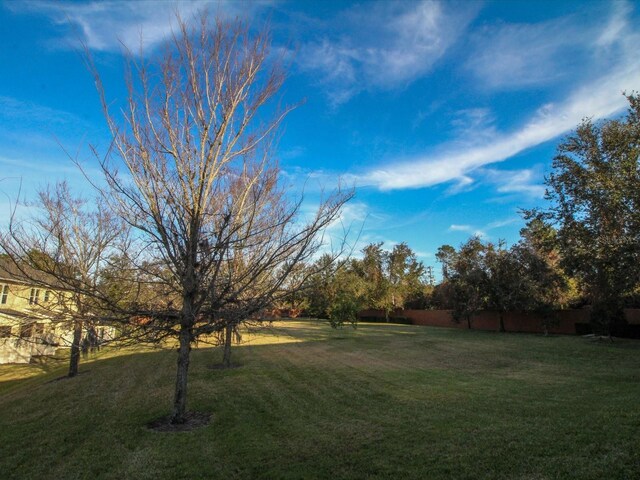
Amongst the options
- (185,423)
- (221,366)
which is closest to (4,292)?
(221,366)

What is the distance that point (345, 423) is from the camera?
6.55 m

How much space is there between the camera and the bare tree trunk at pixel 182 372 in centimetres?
646

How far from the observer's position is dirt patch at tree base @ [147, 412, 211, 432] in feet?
21.5

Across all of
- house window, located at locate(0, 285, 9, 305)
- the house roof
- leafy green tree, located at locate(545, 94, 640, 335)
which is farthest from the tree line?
house window, located at locate(0, 285, 9, 305)

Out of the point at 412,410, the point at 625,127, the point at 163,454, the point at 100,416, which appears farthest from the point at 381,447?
the point at 625,127

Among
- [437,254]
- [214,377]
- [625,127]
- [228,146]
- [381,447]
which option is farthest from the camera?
[437,254]

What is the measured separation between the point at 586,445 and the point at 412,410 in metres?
2.91

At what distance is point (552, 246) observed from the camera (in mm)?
16688

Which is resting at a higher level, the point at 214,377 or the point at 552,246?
the point at 552,246

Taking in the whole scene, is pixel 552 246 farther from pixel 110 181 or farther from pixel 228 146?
pixel 110 181

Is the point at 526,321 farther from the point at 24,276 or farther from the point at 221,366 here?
the point at 24,276

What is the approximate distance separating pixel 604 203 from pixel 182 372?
15209 millimetres

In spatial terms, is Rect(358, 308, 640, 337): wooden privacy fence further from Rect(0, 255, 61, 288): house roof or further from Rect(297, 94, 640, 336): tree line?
Rect(0, 255, 61, 288): house roof

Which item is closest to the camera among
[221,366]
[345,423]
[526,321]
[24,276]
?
[24,276]
